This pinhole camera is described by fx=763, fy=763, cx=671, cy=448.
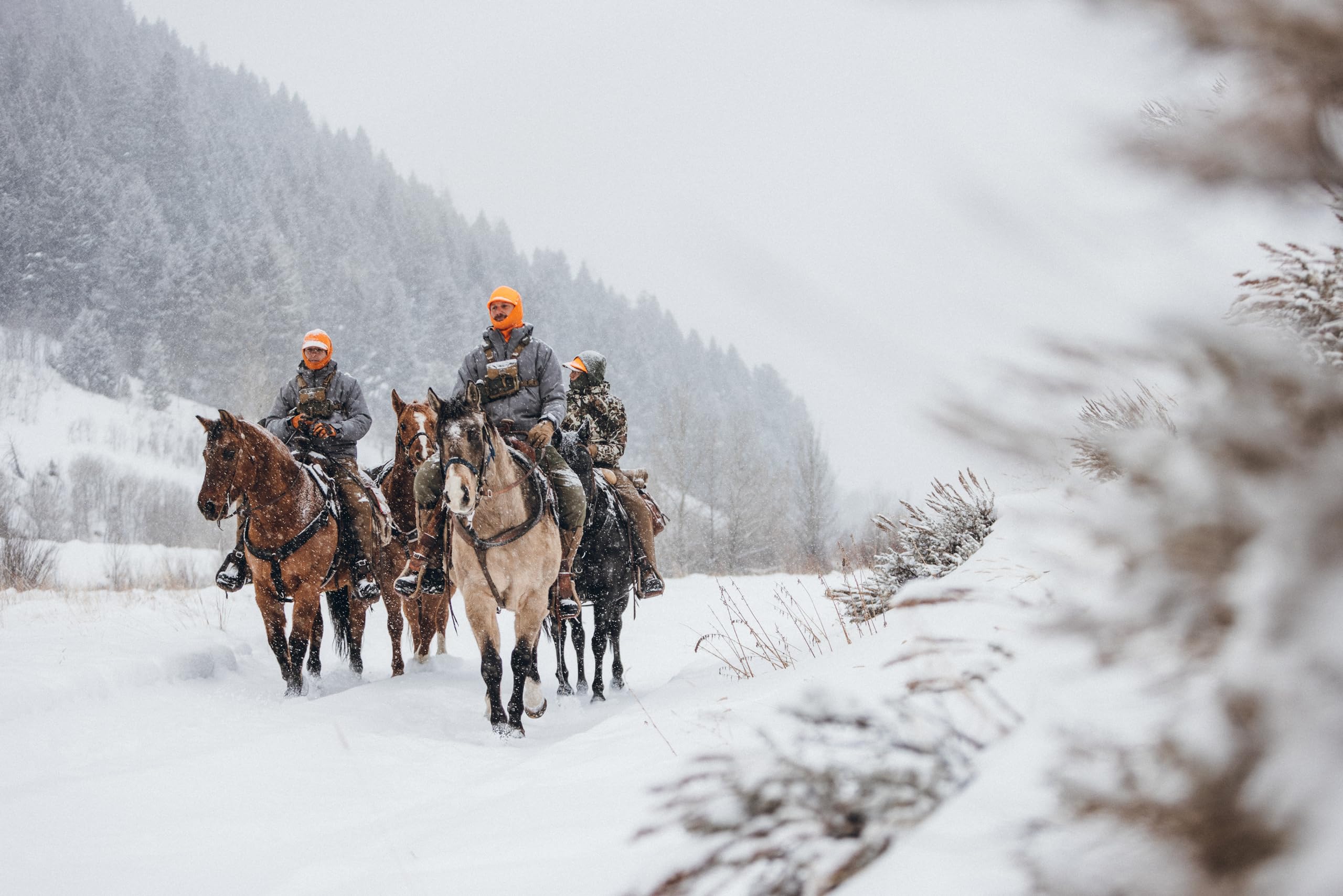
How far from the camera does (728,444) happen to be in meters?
55.0

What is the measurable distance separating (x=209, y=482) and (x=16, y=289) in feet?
238

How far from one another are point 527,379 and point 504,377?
219mm

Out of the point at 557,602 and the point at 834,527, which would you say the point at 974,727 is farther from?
the point at 834,527

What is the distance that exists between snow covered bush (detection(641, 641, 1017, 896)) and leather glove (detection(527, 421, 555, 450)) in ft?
15.5

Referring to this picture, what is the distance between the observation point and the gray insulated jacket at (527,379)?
22.4 feet

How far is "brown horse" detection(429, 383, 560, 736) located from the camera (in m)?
5.46

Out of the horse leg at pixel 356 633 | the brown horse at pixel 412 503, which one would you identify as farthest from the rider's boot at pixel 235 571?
the brown horse at pixel 412 503

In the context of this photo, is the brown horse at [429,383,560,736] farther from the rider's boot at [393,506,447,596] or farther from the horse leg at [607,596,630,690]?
the horse leg at [607,596,630,690]

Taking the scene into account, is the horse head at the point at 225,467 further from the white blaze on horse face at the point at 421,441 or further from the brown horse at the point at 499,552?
the brown horse at the point at 499,552

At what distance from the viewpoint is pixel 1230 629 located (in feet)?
2.32

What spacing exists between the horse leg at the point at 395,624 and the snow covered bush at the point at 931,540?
5063 millimetres

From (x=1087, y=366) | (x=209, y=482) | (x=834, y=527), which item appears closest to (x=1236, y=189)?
(x=1087, y=366)

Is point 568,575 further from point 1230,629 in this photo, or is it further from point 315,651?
point 1230,629

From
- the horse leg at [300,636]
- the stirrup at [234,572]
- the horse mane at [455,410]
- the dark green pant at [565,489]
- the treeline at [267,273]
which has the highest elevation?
the treeline at [267,273]
